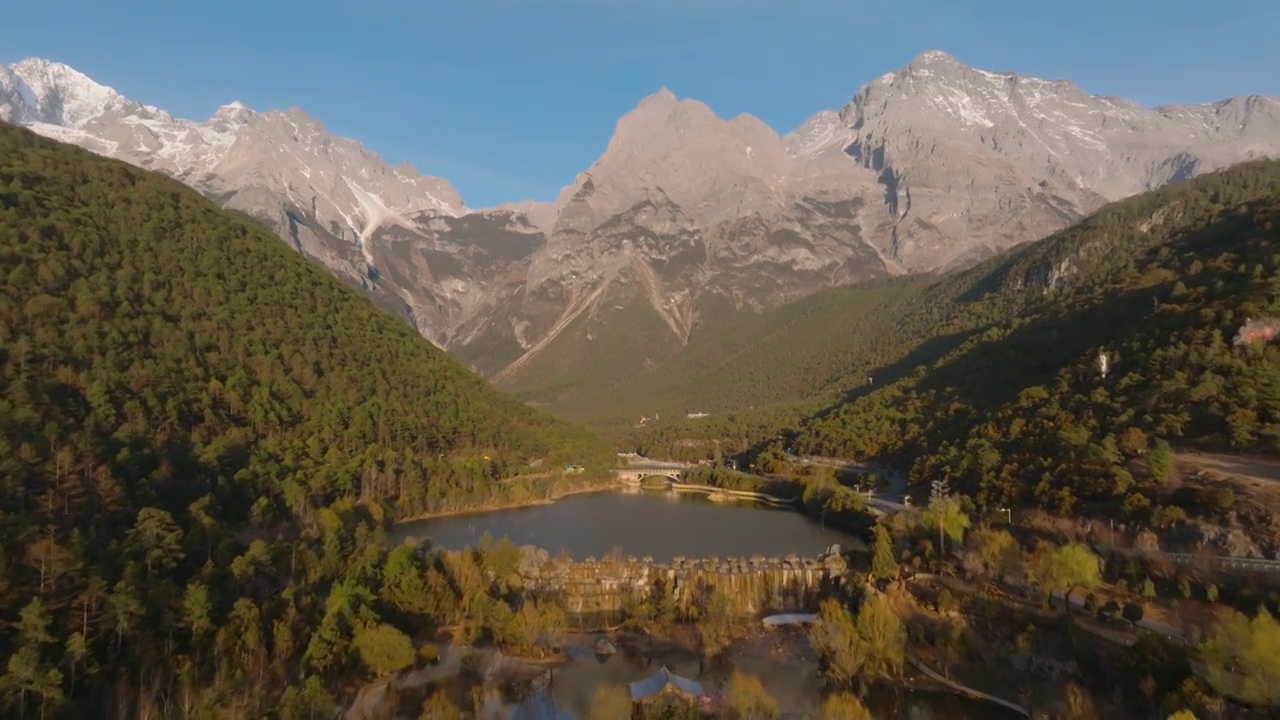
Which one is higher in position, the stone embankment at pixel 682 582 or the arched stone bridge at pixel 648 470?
the arched stone bridge at pixel 648 470

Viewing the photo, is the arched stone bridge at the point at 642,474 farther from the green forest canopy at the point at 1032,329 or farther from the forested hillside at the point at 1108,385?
the forested hillside at the point at 1108,385

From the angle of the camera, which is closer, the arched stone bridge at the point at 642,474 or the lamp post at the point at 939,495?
the lamp post at the point at 939,495

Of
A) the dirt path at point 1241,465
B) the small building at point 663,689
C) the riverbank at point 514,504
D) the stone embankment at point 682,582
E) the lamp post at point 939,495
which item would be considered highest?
the dirt path at point 1241,465

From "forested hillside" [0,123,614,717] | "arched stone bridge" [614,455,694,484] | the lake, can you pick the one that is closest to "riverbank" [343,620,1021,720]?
the lake

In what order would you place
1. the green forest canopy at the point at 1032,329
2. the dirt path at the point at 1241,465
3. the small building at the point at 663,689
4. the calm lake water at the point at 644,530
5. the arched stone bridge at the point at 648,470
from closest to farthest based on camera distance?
the small building at the point at 663,689 < the dirt path at the point at 1241,465 < the calm lake water at the point at 644,530 < the green forest canopy at the point at 1032,329 < the arched stone bridge at the point at 648,470

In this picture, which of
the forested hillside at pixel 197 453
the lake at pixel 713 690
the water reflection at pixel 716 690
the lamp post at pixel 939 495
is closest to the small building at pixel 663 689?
the lake at pixel 713 690

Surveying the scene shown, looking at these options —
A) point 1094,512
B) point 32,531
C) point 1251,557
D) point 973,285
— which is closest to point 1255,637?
point 1251,557

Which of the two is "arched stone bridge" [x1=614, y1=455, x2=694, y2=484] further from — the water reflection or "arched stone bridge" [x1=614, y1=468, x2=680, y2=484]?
the water reflection

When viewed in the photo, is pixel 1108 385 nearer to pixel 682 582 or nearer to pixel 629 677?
pixel 682 582
